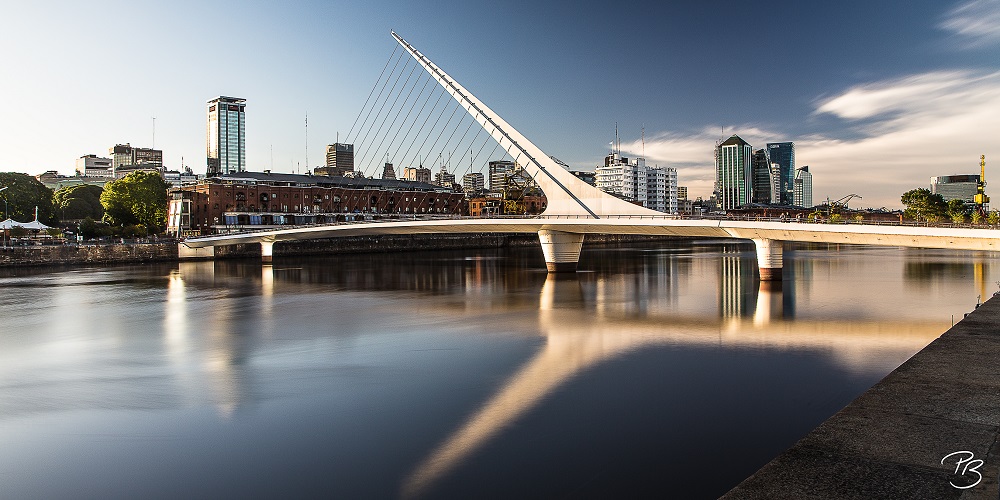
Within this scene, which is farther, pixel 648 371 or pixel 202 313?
pixel 202 313

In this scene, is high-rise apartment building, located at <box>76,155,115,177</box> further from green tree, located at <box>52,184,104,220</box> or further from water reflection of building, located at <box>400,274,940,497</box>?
water reflection of building, located at <box>400,274,940,497</box>

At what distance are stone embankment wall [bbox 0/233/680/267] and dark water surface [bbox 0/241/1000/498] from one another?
2436 cm

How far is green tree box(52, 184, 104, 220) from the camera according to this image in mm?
82375

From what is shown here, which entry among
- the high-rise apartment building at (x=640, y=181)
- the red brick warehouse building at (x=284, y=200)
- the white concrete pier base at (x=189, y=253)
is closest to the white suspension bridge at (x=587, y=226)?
the white concrete pier base at (x=189, y=253)

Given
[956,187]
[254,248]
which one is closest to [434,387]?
[254,248]

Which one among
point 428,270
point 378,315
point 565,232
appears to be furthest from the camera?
point 428,270

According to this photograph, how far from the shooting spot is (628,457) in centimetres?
921

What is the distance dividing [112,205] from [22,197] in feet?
28.1

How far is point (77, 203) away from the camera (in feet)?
279

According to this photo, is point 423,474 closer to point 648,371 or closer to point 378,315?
point 648,371

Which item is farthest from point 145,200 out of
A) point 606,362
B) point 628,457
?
point 628,457

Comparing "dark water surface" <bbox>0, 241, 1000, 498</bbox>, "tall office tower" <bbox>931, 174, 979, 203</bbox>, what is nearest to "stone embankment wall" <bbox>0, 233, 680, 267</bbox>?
"dark water surface" <bbox>0, 241, 1000, 498</bbox>

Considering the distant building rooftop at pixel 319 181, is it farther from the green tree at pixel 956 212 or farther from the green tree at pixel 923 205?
the green tree at pixel 956 212

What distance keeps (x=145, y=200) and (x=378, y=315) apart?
60262 millimetres
